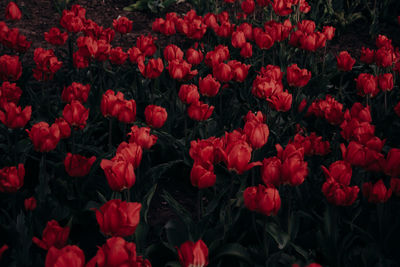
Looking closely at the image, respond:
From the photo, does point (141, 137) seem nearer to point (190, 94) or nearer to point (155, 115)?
point (155, 115)

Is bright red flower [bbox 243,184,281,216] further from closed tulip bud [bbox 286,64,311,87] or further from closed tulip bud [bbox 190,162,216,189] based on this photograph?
closed tulip bud [bbox 286,64,311,87]

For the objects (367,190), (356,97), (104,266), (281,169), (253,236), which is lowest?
(356,97)

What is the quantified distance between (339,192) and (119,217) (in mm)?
1017

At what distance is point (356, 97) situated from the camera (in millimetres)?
4316

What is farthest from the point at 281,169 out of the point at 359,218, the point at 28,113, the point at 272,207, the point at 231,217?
→ the point at 28,113

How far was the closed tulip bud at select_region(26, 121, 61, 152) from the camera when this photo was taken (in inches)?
88.5

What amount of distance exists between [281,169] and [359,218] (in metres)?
0.68

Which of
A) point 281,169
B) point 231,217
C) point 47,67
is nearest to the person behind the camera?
point 281,169

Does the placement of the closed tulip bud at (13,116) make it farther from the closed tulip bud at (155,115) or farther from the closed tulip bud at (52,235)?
the closed tulip bud at (52,235)

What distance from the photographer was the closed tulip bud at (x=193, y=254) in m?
1.49

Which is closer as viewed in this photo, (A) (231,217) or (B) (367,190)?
(B) (367,190)

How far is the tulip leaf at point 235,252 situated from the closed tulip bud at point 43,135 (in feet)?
3.45

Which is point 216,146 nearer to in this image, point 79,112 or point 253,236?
point 253,236

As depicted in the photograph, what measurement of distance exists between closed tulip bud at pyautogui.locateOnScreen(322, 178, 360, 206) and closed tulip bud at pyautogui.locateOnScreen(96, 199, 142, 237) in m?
0.92
